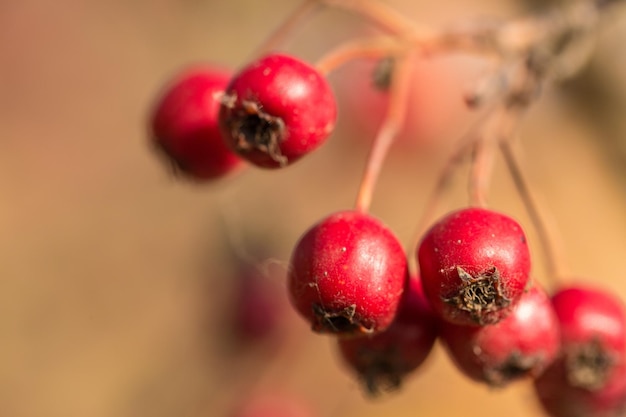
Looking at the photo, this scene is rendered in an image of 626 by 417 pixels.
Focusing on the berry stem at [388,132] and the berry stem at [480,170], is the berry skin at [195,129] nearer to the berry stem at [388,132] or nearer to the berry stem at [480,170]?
the berry stem at [388,132]

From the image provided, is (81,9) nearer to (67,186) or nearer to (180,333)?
(67,186)

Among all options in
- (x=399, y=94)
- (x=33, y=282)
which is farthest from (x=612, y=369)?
(x=33, y=282)

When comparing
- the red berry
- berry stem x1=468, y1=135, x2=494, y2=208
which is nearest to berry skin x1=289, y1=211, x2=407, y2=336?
berry stem x1=468, y1=135, x2=494, y2=208

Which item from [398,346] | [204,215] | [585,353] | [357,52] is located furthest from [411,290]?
[204,215]

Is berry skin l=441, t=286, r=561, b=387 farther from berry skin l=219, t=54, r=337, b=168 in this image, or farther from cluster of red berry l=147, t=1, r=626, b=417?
berry skin l=219, t=54, r=337, b=168

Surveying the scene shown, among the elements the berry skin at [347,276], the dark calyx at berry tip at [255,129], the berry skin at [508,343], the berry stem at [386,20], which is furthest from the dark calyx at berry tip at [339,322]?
the berry stem at [386,20]
